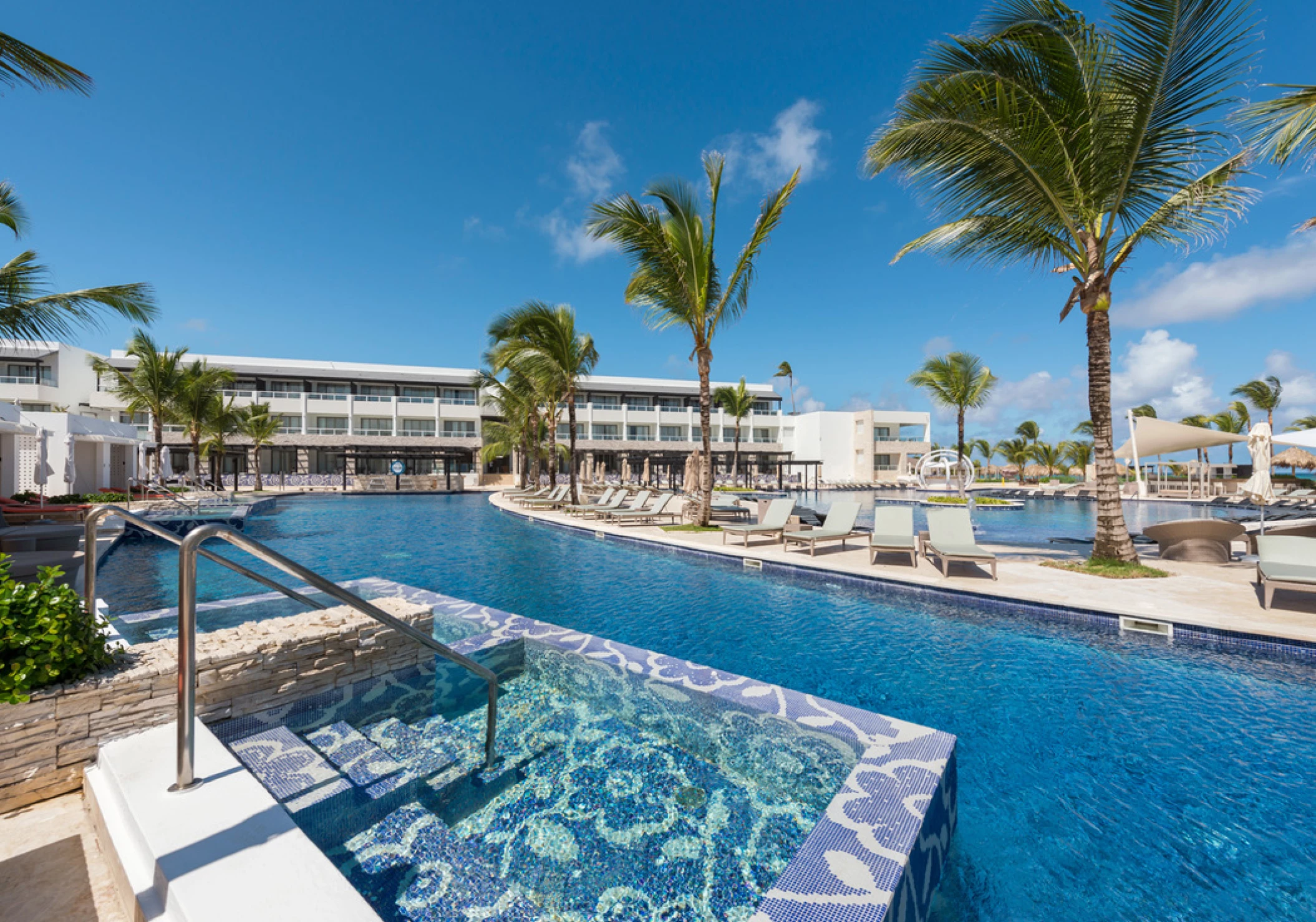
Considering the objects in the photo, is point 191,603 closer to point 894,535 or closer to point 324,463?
point 894,535

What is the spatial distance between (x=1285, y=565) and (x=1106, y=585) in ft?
5.36

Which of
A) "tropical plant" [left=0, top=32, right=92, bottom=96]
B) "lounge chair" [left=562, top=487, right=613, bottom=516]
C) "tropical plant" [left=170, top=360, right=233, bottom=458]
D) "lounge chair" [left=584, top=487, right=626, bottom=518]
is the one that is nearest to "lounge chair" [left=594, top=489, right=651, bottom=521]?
"lounge chair" [left=584, top=487, right=626, bottom=518]

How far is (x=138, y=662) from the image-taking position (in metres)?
2.82

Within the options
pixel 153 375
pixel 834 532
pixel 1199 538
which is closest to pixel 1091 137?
pixel 1199 538

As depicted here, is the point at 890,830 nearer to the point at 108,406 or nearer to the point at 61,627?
the point at 61,627

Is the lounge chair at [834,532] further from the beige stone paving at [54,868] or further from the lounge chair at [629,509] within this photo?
the beige stone paving at [54,868]

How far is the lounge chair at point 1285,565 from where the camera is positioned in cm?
547

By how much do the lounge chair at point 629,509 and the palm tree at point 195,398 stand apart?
1858 centimetres

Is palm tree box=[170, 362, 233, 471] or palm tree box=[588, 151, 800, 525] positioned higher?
palm tree box=[588, 151, 800, 525]

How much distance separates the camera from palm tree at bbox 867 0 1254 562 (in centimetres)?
652

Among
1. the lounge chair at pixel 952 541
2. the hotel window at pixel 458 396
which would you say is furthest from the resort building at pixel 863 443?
the lounge chair at pixel 952 541

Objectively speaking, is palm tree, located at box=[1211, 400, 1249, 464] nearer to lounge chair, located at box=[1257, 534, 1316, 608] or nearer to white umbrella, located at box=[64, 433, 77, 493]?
lounge chair, located at box=[1257, 534, 1316, 608]

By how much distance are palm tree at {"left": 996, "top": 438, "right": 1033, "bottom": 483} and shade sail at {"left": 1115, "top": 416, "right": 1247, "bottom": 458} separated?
42.4m

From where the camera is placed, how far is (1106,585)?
6684 mm
